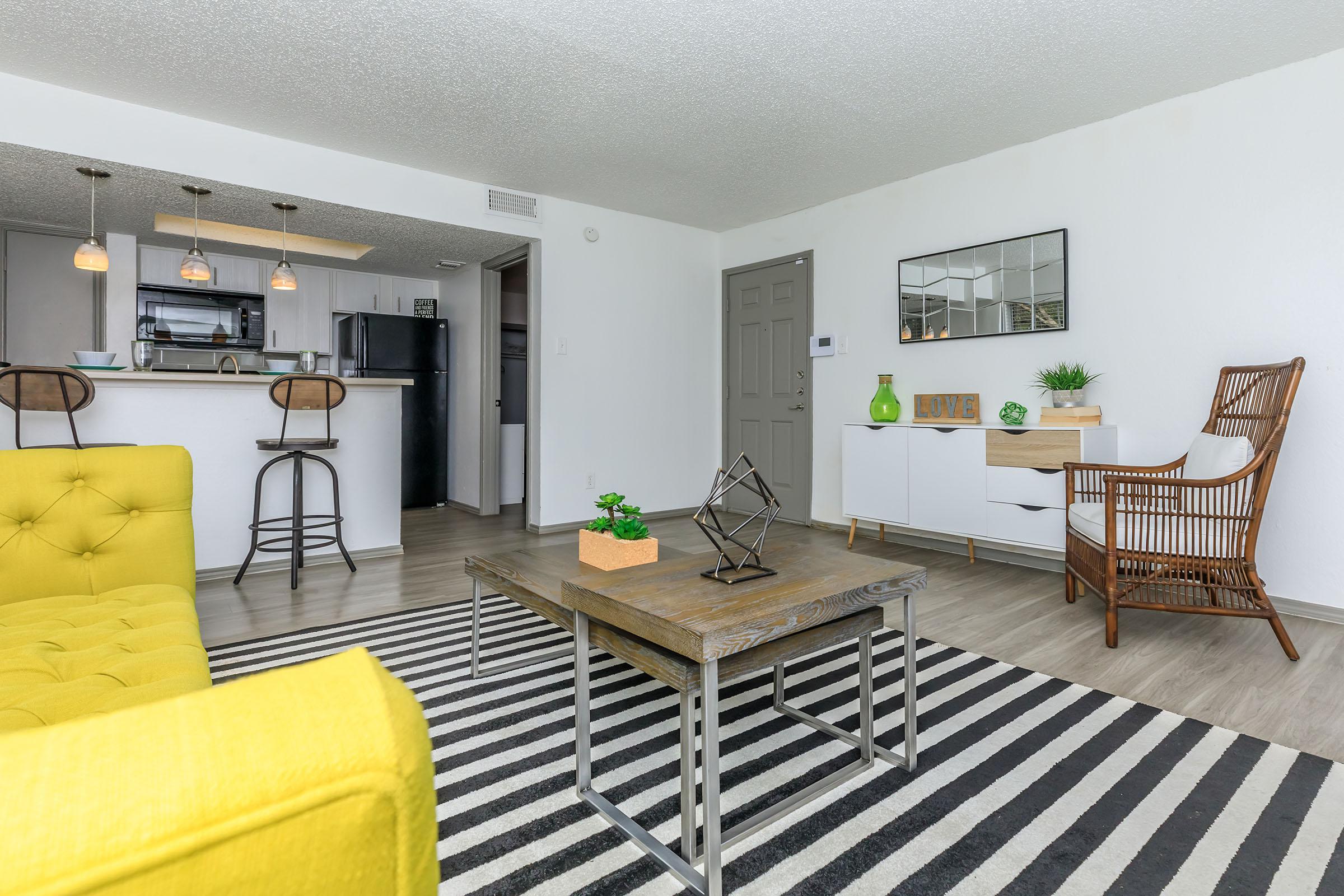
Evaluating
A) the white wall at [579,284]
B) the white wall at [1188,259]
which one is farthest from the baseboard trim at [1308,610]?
the white wall at [579,284]

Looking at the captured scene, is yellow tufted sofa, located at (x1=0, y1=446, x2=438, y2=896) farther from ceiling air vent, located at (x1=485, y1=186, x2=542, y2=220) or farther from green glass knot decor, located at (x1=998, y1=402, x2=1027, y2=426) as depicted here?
ceiling air vent, located at (x1=485, y1=186, x2=542, y2=220)

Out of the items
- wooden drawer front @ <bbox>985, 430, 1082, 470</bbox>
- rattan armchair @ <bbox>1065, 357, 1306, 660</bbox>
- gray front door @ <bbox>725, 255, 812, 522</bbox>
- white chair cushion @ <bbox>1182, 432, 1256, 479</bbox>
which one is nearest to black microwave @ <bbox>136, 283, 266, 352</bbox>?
gray front door @ <bbox>725, 255, 812, 522</bbox>

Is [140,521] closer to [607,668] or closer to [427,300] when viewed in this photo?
[607,668]

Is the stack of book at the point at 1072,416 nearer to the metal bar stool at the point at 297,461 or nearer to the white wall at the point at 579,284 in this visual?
the white wall at the point at 579,284

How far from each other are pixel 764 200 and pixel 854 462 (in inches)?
81.3

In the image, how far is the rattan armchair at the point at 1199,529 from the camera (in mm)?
2566

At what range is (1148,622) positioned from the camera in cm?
296

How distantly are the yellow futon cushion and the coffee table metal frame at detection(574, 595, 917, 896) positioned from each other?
82cm

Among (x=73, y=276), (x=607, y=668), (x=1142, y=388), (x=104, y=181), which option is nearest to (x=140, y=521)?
(x=607, y=668)

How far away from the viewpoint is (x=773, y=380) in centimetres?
568

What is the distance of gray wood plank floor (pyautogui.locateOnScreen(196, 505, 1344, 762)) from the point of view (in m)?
2.15

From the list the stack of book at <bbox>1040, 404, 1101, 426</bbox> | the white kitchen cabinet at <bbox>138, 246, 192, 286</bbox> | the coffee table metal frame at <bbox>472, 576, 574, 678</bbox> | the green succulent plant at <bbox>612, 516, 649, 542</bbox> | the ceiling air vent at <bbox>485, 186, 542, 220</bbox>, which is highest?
the ceiling air vent at <bbox>485, 186, 542, 220</bbox>

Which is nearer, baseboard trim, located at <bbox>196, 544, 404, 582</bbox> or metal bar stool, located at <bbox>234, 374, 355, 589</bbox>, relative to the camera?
metal bar stool, located at <bbox>234, 374, 355, 589</bbox>

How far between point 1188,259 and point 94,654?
14.5ft
